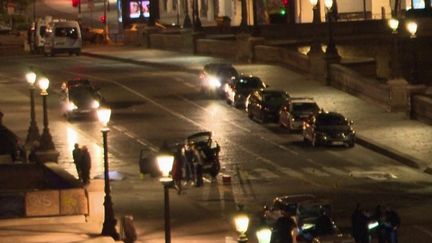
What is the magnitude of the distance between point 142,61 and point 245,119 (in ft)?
83.9

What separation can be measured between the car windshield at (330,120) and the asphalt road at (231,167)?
100 centimetres

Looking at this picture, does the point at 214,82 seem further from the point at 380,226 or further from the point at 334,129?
the point at 380,226

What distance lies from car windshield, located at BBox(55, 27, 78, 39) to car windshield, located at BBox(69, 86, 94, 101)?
31.4m

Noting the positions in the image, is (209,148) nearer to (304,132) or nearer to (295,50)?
(304,132)

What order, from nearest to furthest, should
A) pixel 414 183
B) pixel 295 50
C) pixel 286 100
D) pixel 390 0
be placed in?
1. pixel 414 183
2. pixel 286 100
3. pixel 295 50
4. pixel 390 0

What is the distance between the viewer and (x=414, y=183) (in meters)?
41.3

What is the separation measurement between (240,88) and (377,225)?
28471 mm

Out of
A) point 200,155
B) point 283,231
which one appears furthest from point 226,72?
point 283,231

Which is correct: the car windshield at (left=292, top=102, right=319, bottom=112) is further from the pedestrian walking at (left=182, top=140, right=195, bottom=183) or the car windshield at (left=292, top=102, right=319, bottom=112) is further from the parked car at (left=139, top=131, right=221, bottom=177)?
the pedestrian walking at (left=182, top=140, right=195, bottom=183)

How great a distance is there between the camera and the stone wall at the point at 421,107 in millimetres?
52625

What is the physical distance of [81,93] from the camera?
5509cm

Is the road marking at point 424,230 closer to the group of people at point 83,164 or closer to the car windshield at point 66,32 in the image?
the group of people at point 83,164

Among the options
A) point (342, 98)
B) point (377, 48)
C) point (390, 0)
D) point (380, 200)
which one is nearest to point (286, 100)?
point (342, 98)

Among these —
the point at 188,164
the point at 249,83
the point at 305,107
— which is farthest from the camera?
the point at 249,83
